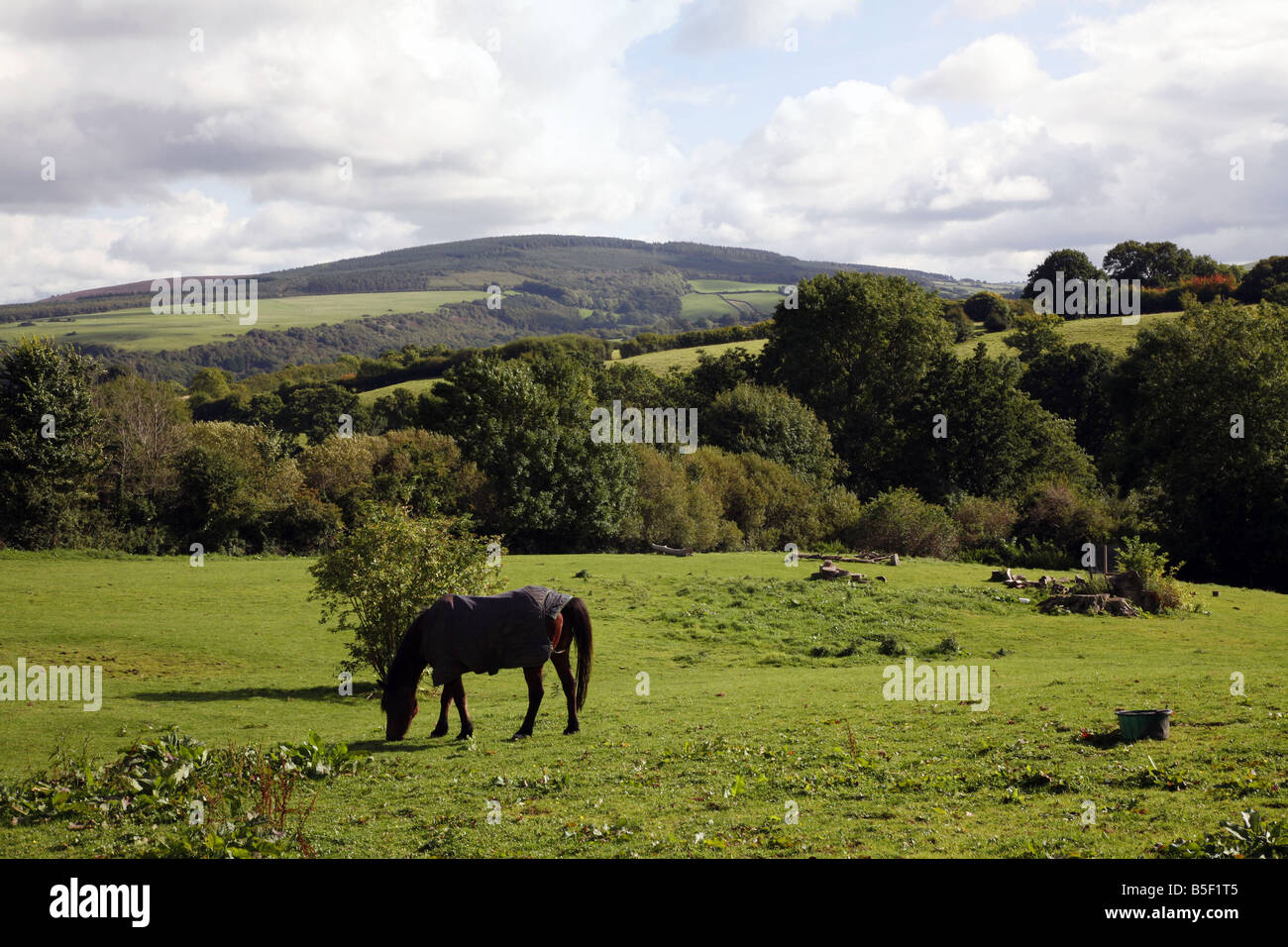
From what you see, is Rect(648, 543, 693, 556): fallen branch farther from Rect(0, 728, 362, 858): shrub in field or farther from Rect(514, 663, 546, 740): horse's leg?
Rect(0, 728, 362, 858): shrub in field

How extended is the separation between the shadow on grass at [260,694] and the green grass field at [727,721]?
128 millimetres

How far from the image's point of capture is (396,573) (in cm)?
1998

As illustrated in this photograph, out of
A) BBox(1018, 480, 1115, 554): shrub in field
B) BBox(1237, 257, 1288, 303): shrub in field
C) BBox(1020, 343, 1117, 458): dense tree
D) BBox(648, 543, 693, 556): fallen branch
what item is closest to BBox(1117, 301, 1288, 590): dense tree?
BBox(1018, 480, 1115, 554): shrub in field

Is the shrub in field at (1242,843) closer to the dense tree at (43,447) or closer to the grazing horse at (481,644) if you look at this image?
the grazing horse at (481,644)

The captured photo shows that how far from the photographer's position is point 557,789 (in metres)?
11.4

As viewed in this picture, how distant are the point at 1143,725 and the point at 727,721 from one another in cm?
657

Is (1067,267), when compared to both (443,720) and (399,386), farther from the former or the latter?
(443,720)

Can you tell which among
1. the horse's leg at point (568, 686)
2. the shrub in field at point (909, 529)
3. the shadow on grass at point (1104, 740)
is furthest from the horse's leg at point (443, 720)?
the shrub in field at point (909, 529)

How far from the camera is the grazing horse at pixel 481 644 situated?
1466cm

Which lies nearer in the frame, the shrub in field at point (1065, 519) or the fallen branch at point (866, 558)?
the fallen branch at point (866, 558)

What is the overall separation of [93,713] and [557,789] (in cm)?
1071
